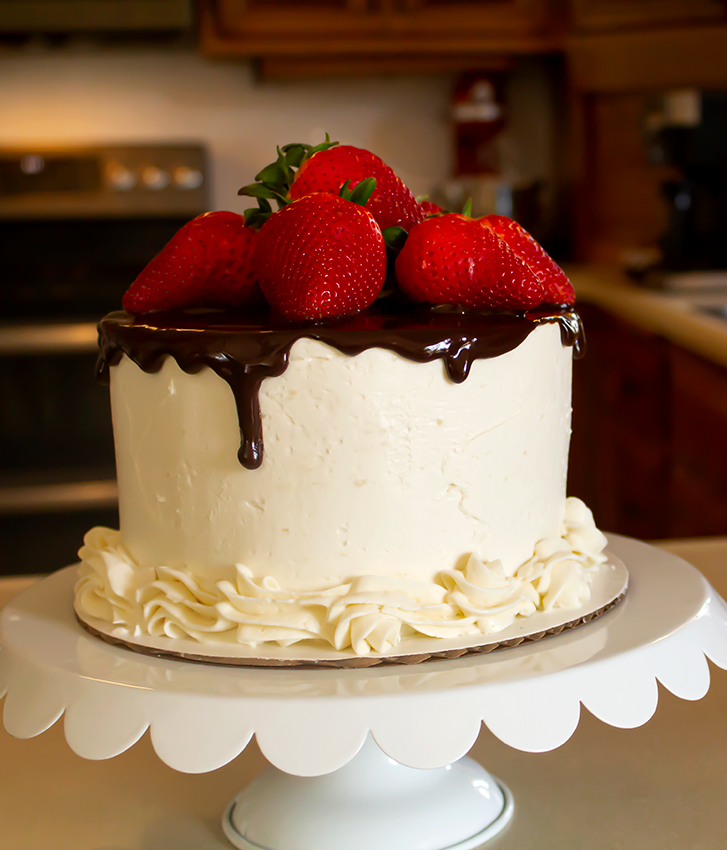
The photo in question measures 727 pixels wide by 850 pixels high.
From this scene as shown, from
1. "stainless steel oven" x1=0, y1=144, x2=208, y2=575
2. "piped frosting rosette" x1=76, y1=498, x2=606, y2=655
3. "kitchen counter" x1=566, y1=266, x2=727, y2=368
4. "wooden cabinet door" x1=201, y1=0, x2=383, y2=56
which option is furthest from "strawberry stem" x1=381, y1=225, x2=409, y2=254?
"wooden cabinet door" x1=201, y1=0, x2=383, y2=56

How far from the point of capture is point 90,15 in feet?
8.58

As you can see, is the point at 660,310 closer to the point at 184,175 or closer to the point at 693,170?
the point at 693,170

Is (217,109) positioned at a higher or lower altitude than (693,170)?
higher

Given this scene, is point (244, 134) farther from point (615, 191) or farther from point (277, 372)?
point (277, 372)

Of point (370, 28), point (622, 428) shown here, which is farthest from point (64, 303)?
point (622, 428)

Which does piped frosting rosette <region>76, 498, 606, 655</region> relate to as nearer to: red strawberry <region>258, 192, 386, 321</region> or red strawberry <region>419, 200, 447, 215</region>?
red strawberry <region>258, 192, 386, 321</region>

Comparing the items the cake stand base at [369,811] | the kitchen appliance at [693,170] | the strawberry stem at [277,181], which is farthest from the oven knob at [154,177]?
the cake stand base at [369,811]

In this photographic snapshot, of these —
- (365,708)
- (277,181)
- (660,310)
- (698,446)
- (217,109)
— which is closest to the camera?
(365,708)

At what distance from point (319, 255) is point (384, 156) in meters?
2.61

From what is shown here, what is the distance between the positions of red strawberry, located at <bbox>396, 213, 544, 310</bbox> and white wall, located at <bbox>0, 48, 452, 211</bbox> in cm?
242

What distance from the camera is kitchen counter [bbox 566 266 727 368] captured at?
6.27ft

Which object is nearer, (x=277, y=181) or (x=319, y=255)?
(x=319, y=255)

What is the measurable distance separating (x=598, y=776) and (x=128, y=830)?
355mm

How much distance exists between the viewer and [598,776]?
78cm
